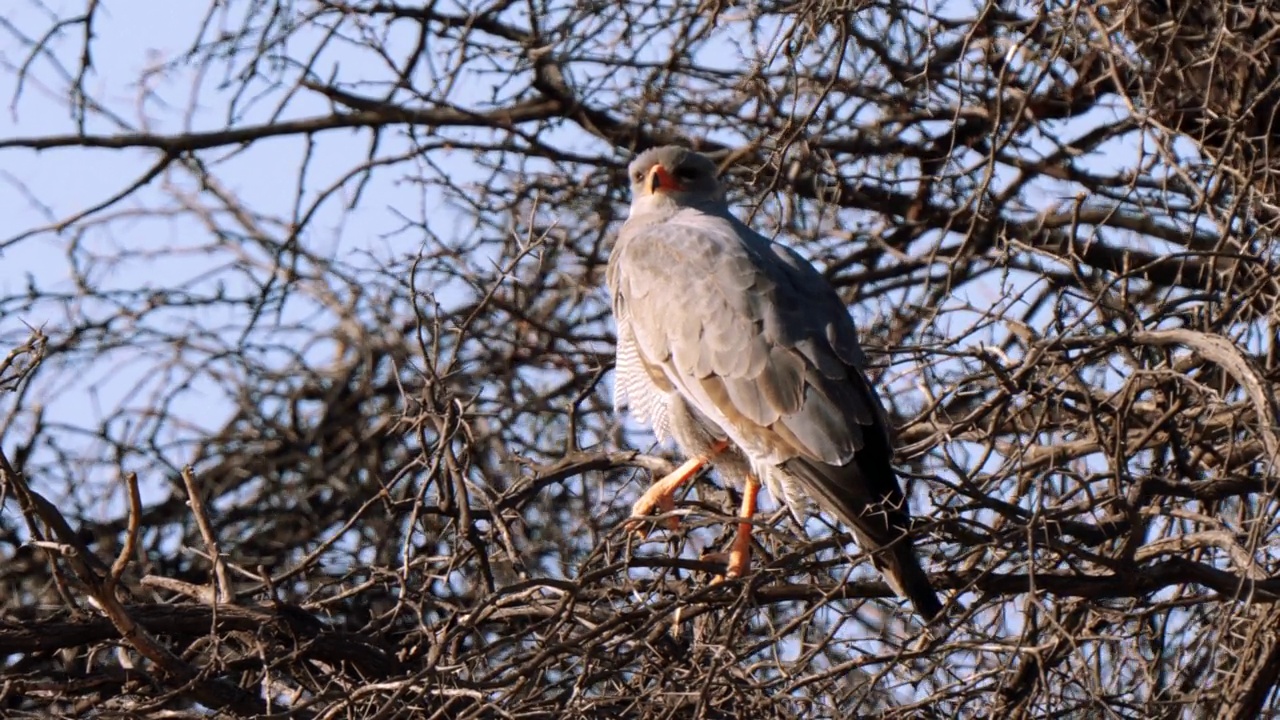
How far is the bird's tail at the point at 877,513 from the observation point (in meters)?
3.88

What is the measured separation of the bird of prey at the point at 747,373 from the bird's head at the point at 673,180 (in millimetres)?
108

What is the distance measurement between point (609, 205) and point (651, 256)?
119 centimetres

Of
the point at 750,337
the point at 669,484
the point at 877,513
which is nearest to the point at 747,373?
the point at 750,337

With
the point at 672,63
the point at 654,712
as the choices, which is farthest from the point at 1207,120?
the point at 654,712

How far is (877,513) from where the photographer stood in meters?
4.00

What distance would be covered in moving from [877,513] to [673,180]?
189 cm

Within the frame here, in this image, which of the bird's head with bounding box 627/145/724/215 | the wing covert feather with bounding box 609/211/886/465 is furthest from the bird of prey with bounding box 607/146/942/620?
the bird's head with bounding box 627/145/724/215

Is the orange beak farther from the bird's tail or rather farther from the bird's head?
the bird's tail

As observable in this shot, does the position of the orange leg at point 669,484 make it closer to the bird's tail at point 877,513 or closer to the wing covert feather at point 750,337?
the wing covert feather at point 750,337

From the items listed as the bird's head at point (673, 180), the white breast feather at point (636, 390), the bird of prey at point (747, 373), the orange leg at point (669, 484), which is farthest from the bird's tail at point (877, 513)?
the bird's head at point (673, 180)

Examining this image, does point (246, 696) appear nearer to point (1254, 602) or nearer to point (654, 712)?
point (654, 712)

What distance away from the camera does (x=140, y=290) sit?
6.07 metres

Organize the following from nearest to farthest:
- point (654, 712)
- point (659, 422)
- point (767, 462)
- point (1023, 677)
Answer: point (654, 712) < point (1023, 677) < point (767, 462) < point (659, 422)

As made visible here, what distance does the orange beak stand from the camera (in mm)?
5578
